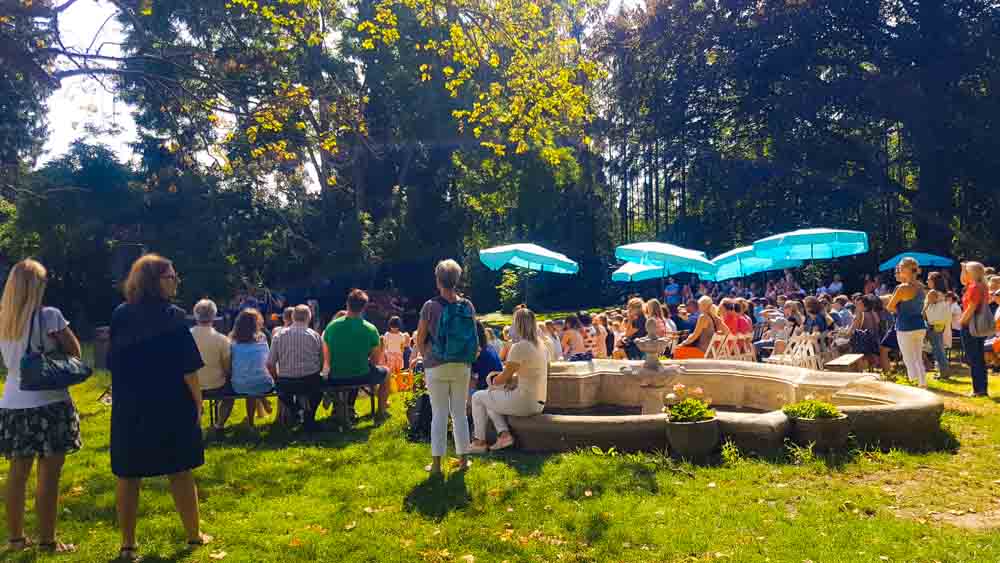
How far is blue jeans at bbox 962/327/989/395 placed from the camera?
26.3ft

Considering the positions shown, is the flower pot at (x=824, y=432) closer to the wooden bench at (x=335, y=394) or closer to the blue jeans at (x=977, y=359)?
the blue jeans at (x=977, y=359)

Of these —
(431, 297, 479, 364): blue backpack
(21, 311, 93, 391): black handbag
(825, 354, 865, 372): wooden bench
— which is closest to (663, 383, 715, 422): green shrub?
(431, 297, 479, 364): blue backpack

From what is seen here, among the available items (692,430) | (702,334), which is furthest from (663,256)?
(692,430)

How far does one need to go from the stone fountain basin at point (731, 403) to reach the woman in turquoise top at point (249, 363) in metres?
2.84

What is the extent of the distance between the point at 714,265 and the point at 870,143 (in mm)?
10931

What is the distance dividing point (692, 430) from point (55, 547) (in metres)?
4.20

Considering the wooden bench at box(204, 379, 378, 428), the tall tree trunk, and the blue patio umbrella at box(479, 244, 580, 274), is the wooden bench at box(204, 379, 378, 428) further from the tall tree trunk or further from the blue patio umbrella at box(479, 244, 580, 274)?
the tall tree trunk

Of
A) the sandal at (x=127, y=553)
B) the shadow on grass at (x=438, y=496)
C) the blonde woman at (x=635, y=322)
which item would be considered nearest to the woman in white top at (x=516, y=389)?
the shadow on grass at (x=438, y=496)

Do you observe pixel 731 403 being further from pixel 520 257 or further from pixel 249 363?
pixel 520 257

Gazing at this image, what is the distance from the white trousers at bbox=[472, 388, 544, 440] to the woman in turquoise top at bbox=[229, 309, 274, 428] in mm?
2473

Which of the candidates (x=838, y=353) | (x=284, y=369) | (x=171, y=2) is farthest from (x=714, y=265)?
(x=171, y=2)

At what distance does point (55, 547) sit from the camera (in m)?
4.27

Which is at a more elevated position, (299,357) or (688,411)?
(299,357)

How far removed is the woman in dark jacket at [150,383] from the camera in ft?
12.6
